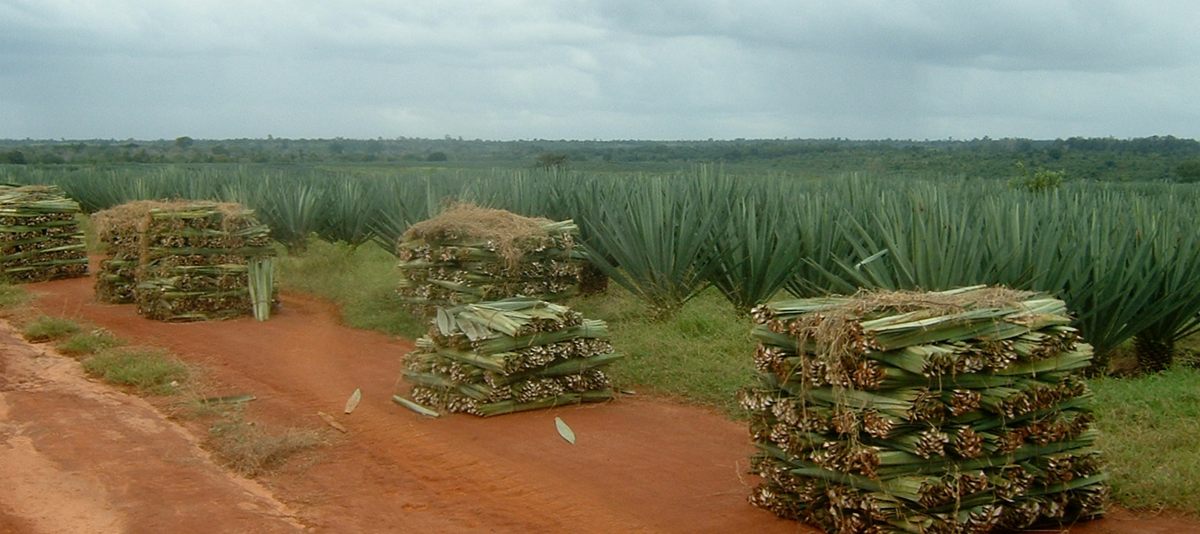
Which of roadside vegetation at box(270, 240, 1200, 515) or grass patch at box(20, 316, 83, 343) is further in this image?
grass patch at box(20, 316, 83, 343)

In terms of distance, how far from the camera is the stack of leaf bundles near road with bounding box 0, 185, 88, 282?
659 inches

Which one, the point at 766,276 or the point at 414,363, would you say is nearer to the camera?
the point at 414,363

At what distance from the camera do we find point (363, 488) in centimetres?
678

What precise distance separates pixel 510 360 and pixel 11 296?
9834 millimetres

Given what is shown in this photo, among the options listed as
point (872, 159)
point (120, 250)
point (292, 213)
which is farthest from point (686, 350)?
point (872, 159)

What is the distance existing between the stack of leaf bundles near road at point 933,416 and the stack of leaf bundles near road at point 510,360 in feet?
9.22

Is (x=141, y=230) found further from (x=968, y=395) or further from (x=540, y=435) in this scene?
(x=968, y=395)

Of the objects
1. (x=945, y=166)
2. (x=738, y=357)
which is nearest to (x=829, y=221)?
(x=738, y=357)

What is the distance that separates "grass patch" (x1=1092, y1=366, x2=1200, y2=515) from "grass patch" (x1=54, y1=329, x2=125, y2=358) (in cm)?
895

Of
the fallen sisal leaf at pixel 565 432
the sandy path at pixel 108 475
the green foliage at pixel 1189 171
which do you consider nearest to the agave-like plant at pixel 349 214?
the sandy path at pixel 108 475

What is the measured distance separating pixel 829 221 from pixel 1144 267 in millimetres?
2941

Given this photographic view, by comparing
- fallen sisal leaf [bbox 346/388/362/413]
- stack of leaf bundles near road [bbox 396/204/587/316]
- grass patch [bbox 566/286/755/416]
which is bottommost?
fallen sisal leaf [bbox 346/388/362/413]

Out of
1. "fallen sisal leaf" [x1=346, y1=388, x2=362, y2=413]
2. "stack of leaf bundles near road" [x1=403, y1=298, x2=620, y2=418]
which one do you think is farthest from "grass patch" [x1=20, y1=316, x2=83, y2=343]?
"stack of leaf bundles near road" [x1=403, y1=298, x2=620, y2=418]

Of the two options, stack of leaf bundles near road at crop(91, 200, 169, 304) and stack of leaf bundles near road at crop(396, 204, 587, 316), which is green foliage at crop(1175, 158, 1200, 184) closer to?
stack of leaf bundles near road at crop(396, 204, 587, 316)
